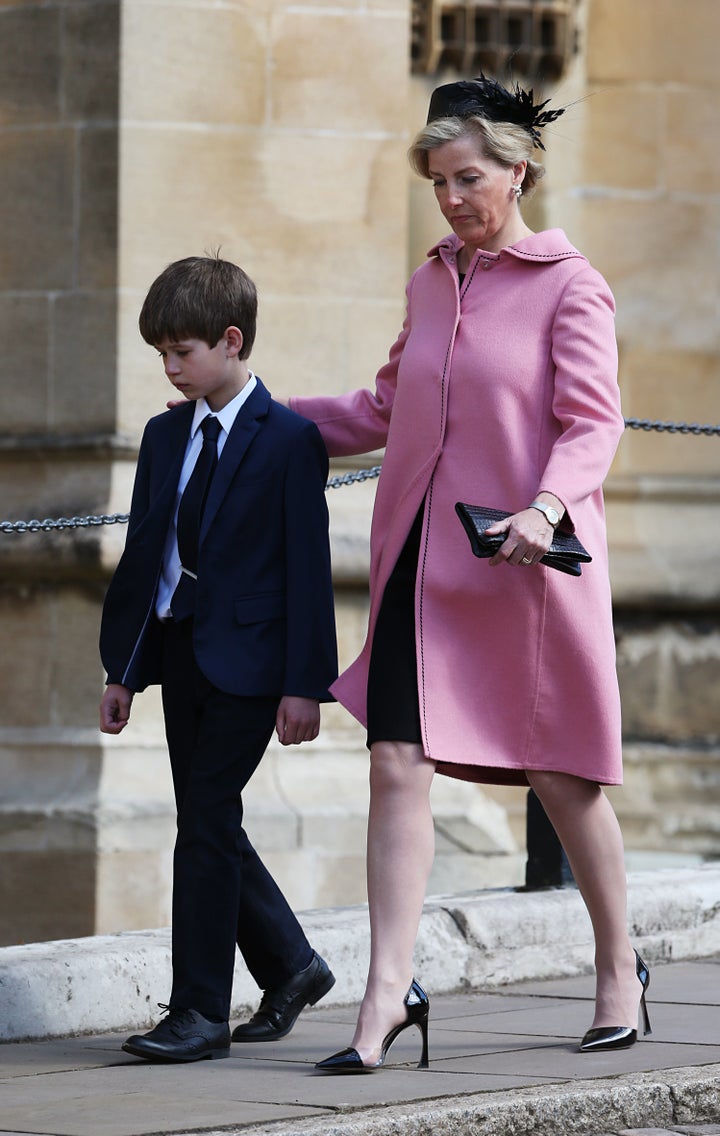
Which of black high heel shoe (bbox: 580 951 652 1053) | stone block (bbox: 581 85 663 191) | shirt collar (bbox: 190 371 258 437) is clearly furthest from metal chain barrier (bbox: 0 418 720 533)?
stone block (bbox: 581 85 663 191)

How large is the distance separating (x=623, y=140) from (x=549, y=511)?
14.0ft

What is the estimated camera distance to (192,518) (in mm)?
4008

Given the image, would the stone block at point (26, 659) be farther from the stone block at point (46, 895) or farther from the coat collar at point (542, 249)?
the coat collar at point (542, 249)

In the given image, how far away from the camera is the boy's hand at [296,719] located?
3902mm

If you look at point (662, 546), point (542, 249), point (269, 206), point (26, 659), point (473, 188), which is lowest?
point (26, 659)

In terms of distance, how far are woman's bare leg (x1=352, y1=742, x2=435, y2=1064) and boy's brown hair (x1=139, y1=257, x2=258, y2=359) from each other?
0.82 meters

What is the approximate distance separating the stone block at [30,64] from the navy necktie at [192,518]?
10.1ft

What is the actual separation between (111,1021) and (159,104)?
10.8ft

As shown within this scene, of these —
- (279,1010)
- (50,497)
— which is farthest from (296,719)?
(50,497)

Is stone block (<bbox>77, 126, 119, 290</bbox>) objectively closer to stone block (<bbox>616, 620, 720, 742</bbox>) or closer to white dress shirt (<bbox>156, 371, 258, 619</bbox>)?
stone block (<bbox>616, 620, 720, 742</bbox>)

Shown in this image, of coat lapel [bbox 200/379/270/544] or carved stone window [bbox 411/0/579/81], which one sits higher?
carved stone window [bbox 411/0/579/81]

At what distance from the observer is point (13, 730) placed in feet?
22.0

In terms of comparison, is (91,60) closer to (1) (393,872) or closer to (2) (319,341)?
(2) (319,341)

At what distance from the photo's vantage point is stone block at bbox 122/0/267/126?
6699 millimetres
